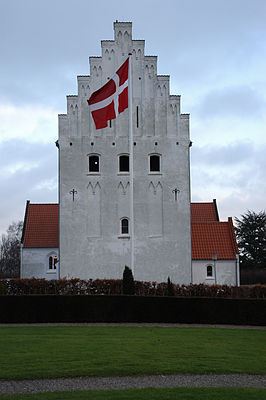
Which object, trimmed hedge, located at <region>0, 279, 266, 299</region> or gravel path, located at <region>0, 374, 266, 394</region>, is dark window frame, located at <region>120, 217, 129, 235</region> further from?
gravel path, located at <region>0, 374, 266, 394</region>

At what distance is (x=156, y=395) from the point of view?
28.6 ft

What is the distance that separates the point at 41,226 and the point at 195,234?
1236 cm

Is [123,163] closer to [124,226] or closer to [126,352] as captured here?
[124,226]

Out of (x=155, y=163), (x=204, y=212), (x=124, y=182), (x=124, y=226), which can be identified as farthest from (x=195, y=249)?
(x=124, y=182)

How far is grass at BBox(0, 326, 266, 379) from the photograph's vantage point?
1090cm

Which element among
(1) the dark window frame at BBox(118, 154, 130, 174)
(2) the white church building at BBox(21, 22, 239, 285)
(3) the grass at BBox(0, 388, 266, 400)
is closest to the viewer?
(3) the grass at BBox(0, 388, 266, 400)

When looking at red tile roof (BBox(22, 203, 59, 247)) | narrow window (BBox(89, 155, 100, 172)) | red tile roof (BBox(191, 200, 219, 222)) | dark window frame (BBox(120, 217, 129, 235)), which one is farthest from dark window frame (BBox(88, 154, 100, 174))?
red tile roof (BBox(191, 200, 219, 222))

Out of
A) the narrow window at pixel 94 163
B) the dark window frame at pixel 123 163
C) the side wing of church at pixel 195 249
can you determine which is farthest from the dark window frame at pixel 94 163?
the side wing of church at pixel 195 249

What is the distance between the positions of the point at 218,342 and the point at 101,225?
19533 millimetres

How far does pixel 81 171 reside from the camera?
34.8 m

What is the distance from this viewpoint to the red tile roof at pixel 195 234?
129 feet

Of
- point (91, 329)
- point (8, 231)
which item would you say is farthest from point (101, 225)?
point (8, 231)

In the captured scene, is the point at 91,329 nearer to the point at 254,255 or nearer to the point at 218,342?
the point at 218,342

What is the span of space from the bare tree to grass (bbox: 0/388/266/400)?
80.7 metres
